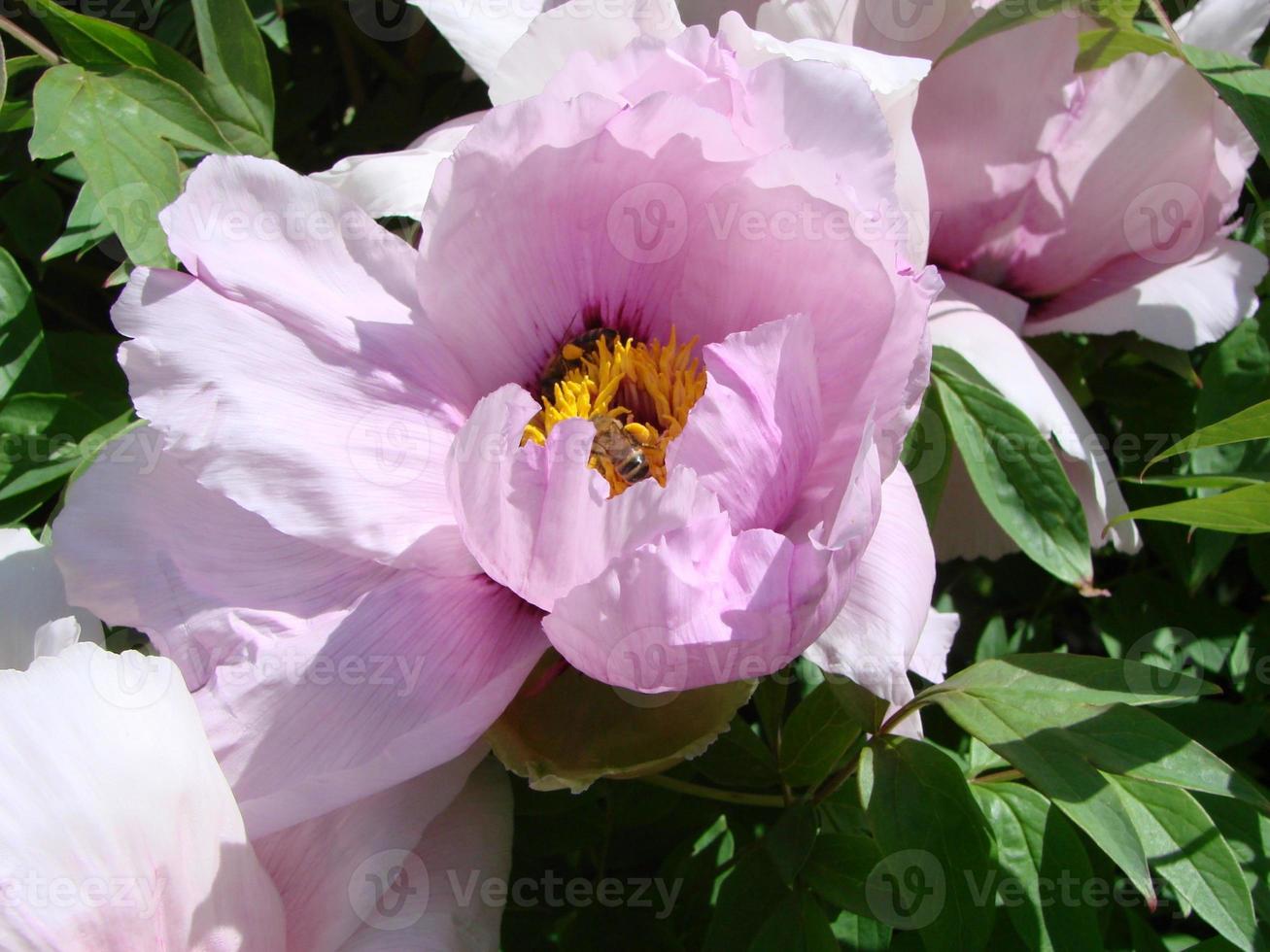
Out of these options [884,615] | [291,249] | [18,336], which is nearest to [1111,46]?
[884,615]

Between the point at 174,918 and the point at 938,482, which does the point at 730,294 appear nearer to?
the point at 938,482

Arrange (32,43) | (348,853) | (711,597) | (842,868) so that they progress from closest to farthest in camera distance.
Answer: (711,597) < (348,853) < (842,868) < (32,43)

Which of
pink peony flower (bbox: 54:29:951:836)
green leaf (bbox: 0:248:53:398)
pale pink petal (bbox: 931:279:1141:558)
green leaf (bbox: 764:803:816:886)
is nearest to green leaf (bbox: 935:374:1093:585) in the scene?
pale pink petal (bbox: 931:279:1141:558)

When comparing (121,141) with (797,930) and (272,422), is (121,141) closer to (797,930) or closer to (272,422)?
(272,422)

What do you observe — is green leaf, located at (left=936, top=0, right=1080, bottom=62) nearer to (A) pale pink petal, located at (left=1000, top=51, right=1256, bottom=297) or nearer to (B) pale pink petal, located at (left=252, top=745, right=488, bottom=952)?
(A) pale pink petal, located at (left=1000, top=51, right=1256, bottom=297)

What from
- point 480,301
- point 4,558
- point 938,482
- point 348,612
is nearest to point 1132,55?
point 938,482

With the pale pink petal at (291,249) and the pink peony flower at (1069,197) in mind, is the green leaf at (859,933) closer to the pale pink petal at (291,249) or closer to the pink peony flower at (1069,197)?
the pink peony flower at (1069,197)
